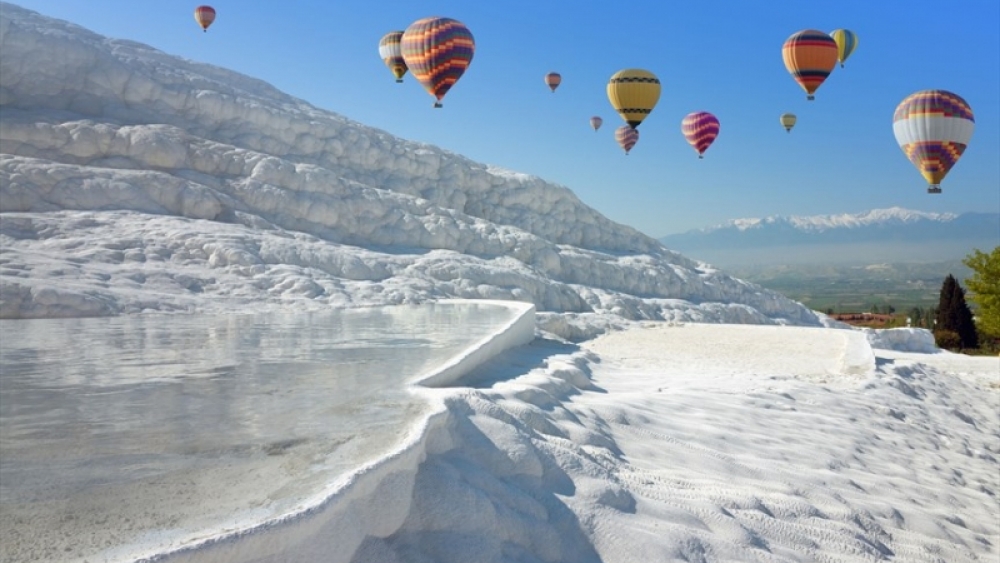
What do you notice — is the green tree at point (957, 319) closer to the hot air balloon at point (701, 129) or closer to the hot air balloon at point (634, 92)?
the hot air balloon at point (701, 129)

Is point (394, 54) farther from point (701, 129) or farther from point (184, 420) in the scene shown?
point (184, 420)

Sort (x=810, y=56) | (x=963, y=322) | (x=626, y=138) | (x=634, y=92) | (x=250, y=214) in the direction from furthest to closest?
(x=626, y=138), (x=963, y=322), (x=634, y=92), (x=810, y=56), (x=250, y=214)

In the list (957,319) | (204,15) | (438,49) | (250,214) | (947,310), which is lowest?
(957,319)

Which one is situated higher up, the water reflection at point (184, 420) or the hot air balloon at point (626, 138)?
the hot air balloon at point (626, 138)

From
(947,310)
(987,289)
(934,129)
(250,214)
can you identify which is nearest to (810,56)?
(934,129)

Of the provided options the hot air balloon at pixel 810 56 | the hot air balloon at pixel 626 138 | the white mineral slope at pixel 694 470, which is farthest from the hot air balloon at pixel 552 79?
the white mineral slope at pixel 694 470

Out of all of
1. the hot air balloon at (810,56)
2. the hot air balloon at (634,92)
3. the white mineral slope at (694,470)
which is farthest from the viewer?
the hot air balloon at (634,92)

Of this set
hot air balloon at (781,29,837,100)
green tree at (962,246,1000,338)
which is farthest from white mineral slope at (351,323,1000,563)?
green tree at (962,246,1000,338)
